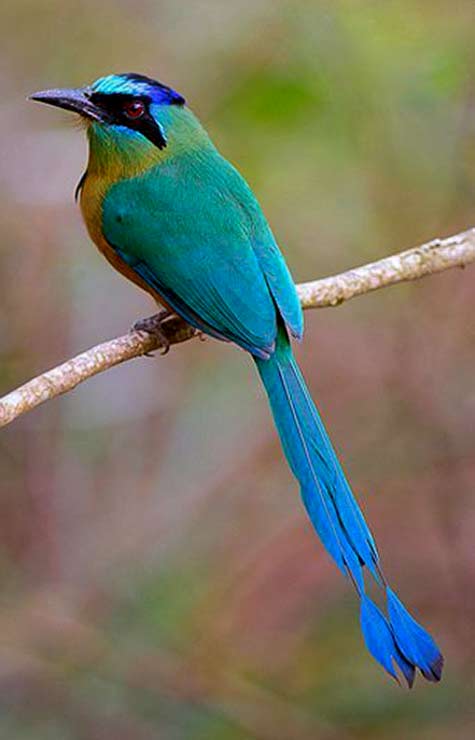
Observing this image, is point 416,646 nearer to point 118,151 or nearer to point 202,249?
point 202,249

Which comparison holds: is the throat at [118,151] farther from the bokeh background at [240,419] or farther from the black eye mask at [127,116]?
the bokeh background at [240,419]

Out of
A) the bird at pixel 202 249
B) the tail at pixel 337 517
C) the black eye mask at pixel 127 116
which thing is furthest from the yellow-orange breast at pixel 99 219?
the tail at pixel 337 517

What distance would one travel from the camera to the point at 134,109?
3553mm

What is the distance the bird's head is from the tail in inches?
24.7

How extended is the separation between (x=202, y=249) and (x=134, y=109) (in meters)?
0.43

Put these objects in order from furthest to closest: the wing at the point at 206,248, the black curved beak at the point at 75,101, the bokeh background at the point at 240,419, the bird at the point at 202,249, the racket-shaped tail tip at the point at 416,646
→ the bokeh background at the point at 240,419
the black curved beak at the point at 75,101
the wing at the point at 206,248
the bird at the point at 202,249
the racket-shaped tail tip at the point at 416,646

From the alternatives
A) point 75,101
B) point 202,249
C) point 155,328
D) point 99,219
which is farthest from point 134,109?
point 155,328

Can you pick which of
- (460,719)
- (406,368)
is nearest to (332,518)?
(460,719)

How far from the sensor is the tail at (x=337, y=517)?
9.04ft

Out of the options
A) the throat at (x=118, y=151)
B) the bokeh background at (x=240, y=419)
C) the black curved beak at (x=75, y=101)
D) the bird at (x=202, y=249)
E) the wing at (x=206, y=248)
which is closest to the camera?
the bird at (x=202, y=249)

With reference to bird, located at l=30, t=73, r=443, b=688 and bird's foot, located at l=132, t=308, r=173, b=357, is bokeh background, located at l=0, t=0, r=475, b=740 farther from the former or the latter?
bird's foot, located at l=132, t=308, r=173, b=357

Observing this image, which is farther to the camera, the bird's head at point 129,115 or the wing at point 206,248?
the bird's head at point 129,115

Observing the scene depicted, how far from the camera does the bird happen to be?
3049 mm

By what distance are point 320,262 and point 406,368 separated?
0.62 meters
